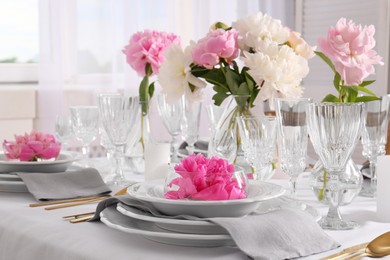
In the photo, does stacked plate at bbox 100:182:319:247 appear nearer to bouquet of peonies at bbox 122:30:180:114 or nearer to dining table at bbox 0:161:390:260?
dining table at bbox 0:161:390:260

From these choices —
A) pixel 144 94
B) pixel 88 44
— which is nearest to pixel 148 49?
pixel 144 94

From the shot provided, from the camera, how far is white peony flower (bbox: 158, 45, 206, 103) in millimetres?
1604

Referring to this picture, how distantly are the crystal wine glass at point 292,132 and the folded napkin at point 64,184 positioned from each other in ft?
1.25

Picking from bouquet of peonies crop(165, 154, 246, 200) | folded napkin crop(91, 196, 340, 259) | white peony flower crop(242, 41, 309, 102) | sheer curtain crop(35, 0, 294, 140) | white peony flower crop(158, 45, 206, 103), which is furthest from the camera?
Result: sheer curtain crop(35, 0, 294, 140)

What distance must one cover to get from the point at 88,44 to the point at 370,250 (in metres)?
2.80

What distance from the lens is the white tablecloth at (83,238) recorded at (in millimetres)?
997

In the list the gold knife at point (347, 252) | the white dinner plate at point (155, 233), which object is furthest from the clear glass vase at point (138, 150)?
the gold knife at point (347, 252)

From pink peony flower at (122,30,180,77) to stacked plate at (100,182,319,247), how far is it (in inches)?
28.5

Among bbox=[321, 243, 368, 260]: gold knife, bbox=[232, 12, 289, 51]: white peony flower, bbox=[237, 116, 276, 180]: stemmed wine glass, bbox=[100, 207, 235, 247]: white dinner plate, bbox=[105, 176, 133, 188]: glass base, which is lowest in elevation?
bbox=[321, 243, 368, 260]: gold knife

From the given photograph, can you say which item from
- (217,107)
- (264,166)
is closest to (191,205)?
(264,166)

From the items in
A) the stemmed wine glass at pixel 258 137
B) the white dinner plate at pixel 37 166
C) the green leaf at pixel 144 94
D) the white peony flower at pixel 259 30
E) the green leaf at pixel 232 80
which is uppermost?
the white peony flower at pixel 259 30

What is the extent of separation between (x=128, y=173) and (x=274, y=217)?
0.83m

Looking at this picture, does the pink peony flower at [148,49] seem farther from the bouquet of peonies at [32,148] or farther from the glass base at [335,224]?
the glass base at [335,224]

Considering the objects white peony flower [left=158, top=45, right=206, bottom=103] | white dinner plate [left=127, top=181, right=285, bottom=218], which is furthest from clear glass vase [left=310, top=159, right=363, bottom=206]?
white peony flower [left=158, top=45, right=206, bottom=103]
